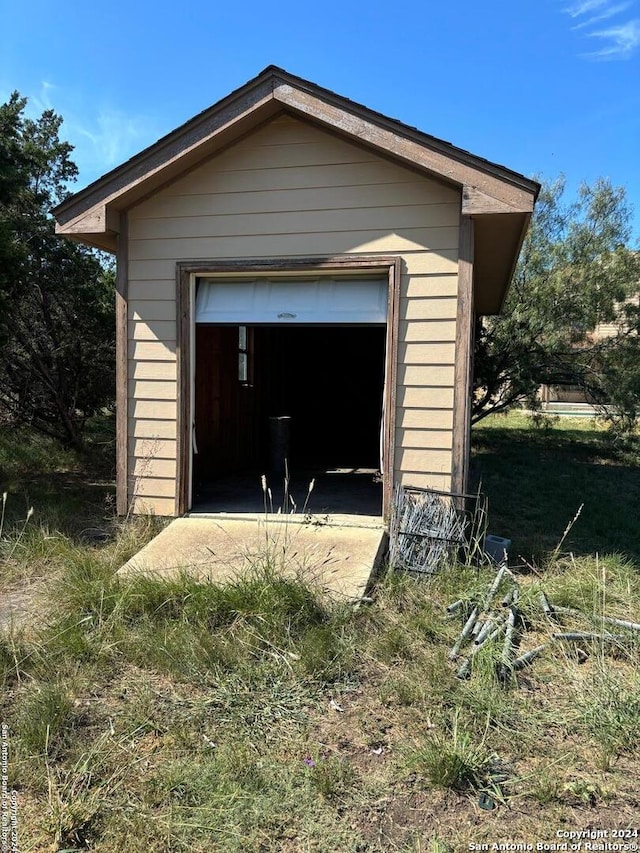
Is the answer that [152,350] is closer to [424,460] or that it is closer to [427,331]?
Result: [427,331]

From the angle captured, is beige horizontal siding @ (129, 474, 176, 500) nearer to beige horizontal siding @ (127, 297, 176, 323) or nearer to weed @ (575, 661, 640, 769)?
beige horizontal siding @ (127, 297, 176, 323)

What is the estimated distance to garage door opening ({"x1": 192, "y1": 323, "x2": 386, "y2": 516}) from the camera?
7.09 meters

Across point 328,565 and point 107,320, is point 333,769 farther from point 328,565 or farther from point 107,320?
point 107,320

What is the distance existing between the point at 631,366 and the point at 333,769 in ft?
34.7

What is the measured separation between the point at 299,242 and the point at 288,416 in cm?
639

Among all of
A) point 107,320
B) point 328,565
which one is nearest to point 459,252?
point 328,565

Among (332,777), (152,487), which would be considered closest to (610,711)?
(332,777)

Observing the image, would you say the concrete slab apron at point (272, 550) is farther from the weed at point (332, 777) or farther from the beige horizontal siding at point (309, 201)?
the beige horizontal siding at point (309, 201)

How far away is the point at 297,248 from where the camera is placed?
5039 millimetres

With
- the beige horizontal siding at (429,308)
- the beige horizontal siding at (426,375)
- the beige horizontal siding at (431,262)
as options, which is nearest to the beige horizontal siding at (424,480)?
the beige horizontal siding at (426,375)

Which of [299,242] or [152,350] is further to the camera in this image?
[152,350]

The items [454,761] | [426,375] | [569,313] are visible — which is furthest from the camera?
[569,313]

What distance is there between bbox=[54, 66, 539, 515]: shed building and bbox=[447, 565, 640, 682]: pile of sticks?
126 cm

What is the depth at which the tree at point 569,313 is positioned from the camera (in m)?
10.8
